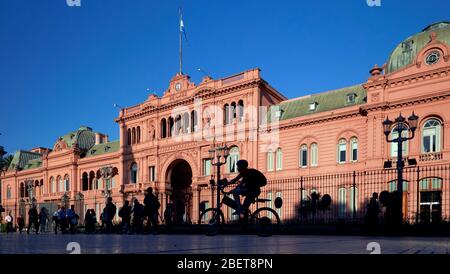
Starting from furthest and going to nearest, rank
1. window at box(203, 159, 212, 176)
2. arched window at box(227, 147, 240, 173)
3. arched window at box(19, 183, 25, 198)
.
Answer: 1. arched window at box(19, 183, 25, 198)
2. window at box(203, 159, 212, 176)
3. arched window at box(227, 147, 240, 173)

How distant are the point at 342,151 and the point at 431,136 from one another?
21.4 feet

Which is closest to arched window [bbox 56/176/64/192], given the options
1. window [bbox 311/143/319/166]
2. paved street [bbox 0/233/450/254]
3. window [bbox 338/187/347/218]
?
window [bbox 311/143/319/166]

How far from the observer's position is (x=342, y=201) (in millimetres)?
26500

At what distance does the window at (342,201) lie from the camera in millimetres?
26094

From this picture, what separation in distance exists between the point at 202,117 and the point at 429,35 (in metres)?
21.1

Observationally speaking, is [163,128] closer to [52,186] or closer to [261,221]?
[52,186]

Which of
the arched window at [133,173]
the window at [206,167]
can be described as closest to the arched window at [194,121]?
the window at [206,167]

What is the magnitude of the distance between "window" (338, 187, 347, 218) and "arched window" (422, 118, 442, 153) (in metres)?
6.40

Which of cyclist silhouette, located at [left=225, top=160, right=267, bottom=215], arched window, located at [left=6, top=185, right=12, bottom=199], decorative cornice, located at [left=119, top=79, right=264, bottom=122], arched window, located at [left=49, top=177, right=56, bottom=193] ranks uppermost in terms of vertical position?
decorative cornice, located at [left=119, top=79, right=264, bottom=122]

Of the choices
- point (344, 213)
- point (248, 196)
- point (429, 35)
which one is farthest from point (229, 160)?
point (248, 196)

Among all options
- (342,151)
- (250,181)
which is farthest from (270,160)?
(250,181)

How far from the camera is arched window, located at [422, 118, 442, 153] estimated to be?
77.1 ft

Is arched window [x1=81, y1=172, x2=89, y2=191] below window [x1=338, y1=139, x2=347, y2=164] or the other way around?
below

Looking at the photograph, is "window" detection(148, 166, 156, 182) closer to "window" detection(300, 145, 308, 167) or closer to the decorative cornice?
the decorative cornice
